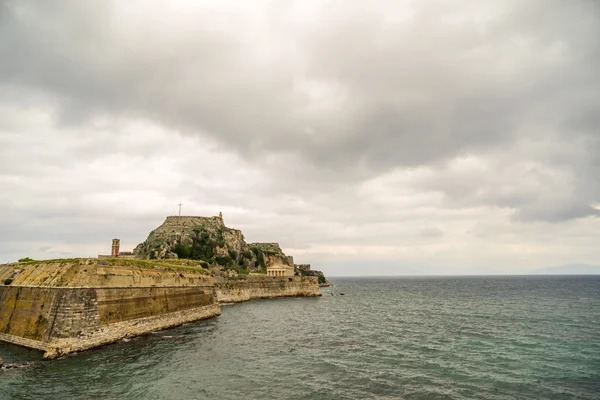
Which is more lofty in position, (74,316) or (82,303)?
(82,303)

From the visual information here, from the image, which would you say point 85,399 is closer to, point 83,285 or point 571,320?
point 83,285

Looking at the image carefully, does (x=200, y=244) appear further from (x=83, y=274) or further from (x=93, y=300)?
(x=93, y=300)

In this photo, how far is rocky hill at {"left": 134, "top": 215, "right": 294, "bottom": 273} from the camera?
10681 centimetres

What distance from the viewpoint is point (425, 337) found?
124ft

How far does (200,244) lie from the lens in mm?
116062

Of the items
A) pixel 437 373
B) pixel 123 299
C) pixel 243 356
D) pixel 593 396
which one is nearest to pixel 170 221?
pixel 123 299

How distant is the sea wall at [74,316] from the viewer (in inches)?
1065

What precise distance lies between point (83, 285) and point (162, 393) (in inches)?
591

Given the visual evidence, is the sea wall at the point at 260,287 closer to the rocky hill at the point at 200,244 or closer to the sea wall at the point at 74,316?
the rocky hill at the point at 200,244

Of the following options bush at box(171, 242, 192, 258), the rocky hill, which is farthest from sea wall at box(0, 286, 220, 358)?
bush at box(171, 242, 192, 258)

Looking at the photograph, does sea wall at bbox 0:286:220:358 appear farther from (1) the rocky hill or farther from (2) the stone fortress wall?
(1) the rocky hill

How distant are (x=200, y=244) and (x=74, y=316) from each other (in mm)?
90358

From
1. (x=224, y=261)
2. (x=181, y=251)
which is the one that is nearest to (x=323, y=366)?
(x=181, y=251)

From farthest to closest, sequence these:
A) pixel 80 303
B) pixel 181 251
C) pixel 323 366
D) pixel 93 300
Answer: pixel 181 251 < pixel 93 300 < pixel 80 303 < pixel 323 366
